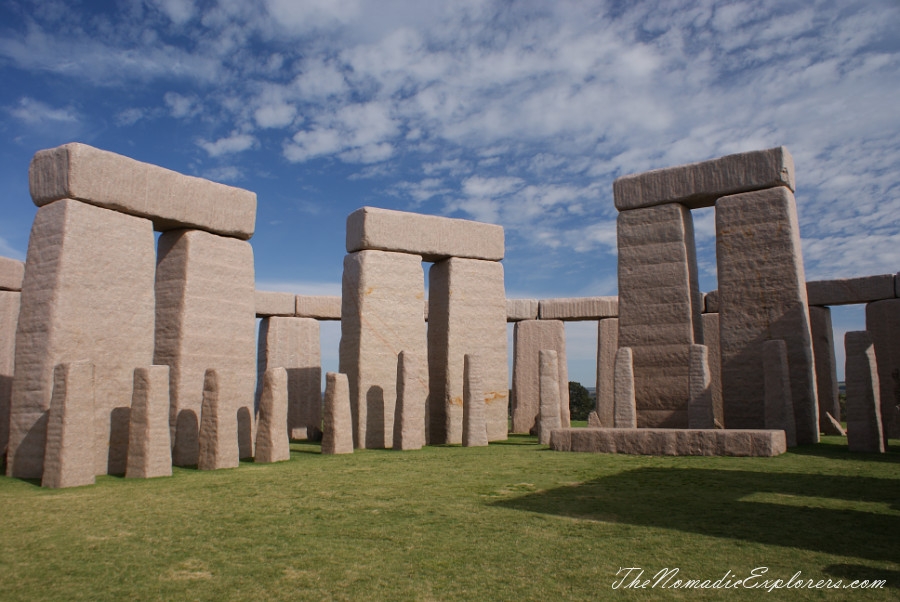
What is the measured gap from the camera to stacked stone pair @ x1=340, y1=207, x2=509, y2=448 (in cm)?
1052

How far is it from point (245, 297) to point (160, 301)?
43.3 inches

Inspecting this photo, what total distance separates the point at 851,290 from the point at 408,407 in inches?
416

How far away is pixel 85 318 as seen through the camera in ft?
24.0

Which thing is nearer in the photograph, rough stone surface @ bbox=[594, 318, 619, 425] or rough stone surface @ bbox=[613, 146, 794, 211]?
rough stone surface @ bbox=[613, 146, 794, 211]

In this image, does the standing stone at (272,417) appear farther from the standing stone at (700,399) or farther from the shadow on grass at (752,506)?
the standing stone at (700,399)

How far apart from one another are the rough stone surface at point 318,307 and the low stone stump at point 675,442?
8.60 metres

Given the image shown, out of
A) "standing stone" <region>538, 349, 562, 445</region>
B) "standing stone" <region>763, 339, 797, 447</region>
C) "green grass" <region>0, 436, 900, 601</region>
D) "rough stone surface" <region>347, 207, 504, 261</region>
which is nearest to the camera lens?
"green grass" <region>0, 436, 900, 601</region>

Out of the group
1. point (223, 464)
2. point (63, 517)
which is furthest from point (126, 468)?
point (63, 517)

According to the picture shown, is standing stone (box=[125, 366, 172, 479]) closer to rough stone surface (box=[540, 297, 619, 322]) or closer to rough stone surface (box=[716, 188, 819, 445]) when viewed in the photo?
rough stone surface (box=[716, 188, 819, 445])

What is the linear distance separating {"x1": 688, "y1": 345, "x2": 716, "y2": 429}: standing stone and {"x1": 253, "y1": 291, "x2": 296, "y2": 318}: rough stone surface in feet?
31.6

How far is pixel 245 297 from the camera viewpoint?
9.19 metres

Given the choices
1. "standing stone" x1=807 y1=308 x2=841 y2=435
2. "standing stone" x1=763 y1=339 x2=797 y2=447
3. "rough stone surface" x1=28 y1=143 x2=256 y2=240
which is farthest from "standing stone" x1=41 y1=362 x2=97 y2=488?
"standing stone" x1=807 y1=308 x2=841 y2=435

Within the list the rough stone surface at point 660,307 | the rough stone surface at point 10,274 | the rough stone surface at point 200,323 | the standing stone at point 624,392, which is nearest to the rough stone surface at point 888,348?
the rough stone surface at point 660,307

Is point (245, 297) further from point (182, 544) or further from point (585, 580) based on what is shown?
point (585, 580)
